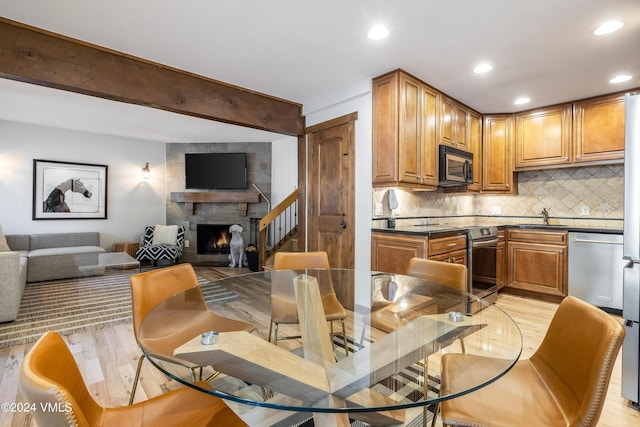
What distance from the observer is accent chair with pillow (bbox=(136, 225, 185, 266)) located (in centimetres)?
570

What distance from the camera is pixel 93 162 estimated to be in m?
5.75

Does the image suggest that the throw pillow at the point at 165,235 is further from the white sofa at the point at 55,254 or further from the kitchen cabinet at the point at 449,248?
the kitchen cabinet at the point at 449,248

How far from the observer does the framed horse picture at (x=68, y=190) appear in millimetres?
5266

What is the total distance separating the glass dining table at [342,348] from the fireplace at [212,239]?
4.58 metres

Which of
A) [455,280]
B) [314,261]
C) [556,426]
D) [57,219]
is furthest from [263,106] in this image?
[57,219]

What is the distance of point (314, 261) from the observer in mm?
2504

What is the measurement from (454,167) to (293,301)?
2.59 metres

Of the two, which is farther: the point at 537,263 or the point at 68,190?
the point at 68,190

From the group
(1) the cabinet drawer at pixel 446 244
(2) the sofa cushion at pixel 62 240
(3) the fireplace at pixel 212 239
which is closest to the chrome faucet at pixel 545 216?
(1) the cabinet drawer at pixel 446 244

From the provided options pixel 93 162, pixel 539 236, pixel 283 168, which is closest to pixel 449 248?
pixel 539 236

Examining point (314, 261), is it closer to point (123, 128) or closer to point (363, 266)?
point (363, 266)

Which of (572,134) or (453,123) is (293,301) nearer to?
(453,123)

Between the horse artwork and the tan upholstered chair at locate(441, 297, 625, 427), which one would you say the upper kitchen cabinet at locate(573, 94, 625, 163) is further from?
the horse artwork

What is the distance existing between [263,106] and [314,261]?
2089mm
